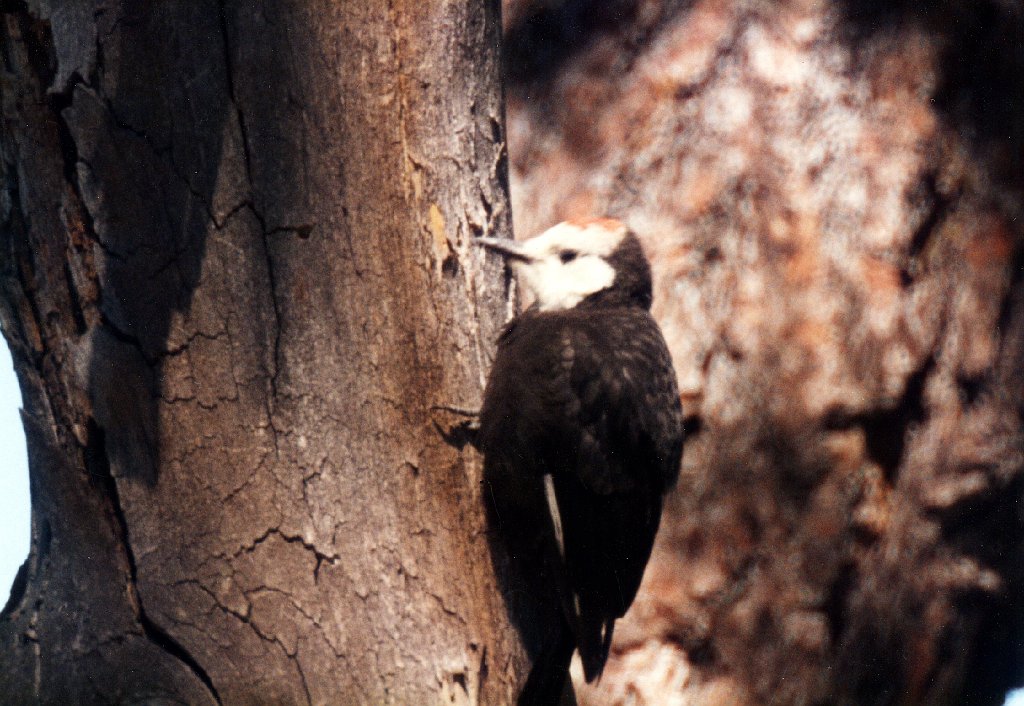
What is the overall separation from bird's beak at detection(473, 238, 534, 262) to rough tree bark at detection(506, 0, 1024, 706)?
2.94 feet

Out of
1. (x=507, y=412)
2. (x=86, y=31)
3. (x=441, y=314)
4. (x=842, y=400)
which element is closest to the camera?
(x=86, y=31)

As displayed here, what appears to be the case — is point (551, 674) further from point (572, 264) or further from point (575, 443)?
point (572, 264)

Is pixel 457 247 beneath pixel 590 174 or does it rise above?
beneath

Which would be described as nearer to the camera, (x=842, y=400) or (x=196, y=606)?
(x=196, y=606)

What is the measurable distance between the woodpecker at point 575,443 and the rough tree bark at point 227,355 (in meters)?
0.21

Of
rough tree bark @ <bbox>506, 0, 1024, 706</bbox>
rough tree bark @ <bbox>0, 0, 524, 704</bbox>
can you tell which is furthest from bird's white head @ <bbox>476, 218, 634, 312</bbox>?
rough tree bark @ <bbox>0, 0, 524, 704</bbox>

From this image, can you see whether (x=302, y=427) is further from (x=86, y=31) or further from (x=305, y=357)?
(x=86, y=31)

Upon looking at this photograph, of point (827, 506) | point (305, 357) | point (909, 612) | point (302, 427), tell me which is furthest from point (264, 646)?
point (909, 612)

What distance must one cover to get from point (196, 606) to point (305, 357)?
47 cm

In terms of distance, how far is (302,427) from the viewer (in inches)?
76.7

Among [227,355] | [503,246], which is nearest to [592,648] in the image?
[503,246]

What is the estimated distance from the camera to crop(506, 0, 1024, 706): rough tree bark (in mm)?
3049

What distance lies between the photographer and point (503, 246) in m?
2.18

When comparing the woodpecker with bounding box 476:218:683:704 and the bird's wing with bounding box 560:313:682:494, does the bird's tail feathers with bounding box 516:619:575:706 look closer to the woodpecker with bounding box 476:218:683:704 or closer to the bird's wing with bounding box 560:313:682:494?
the woodpecker with bounding box 476:218:683:704
